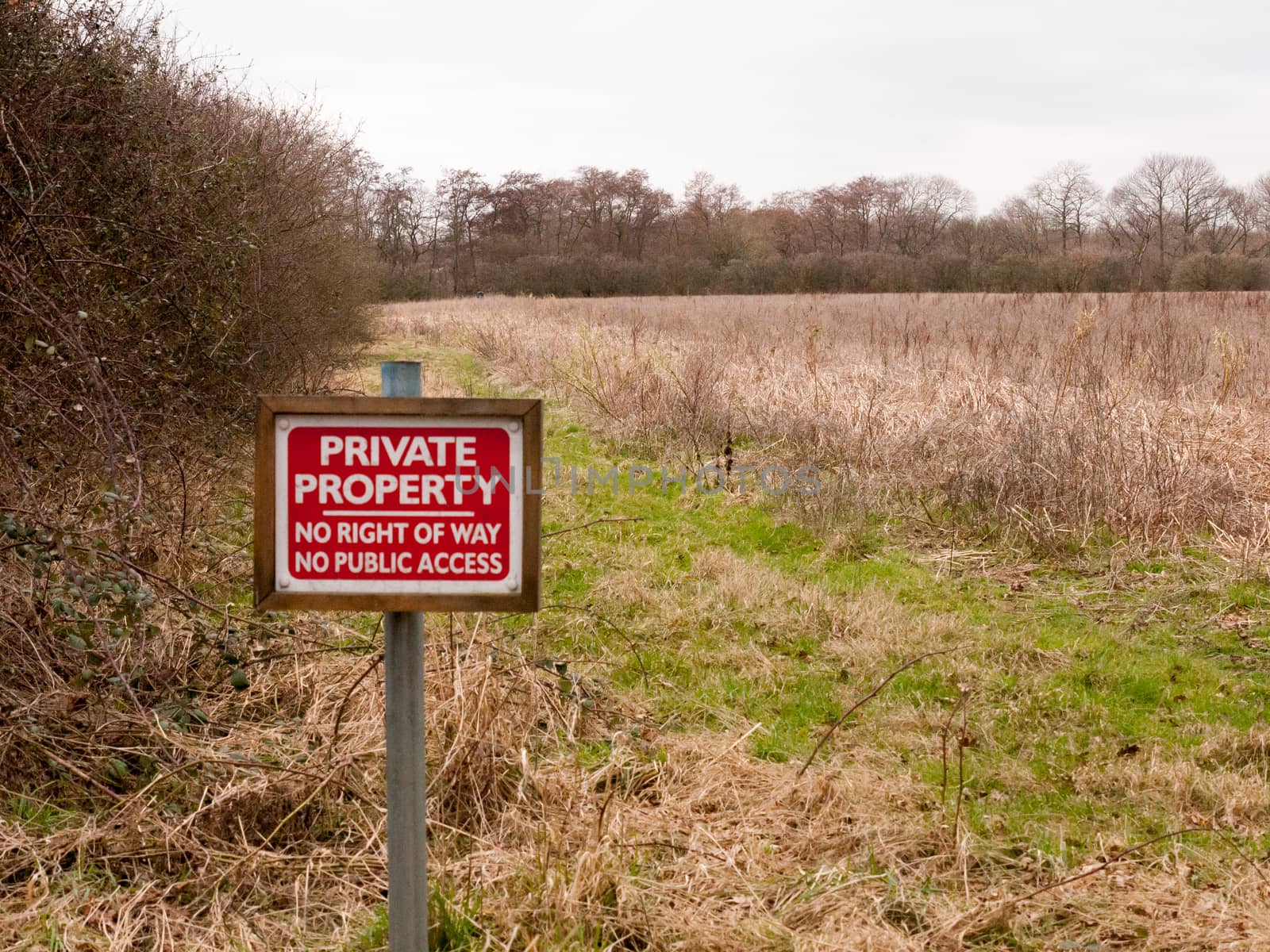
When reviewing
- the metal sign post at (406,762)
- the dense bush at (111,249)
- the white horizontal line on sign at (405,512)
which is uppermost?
the dense bush at (111,249)

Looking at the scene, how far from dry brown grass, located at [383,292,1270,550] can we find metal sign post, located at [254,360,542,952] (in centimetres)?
561

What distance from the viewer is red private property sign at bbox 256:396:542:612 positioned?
1809 millimetres

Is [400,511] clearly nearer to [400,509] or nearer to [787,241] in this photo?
[400,509]

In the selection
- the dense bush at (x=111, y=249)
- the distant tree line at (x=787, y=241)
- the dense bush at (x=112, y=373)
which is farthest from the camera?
the distant tree line at (x=787, y=241)

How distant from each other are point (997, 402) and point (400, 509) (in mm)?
7892

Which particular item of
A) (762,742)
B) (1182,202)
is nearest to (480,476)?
(762,742)

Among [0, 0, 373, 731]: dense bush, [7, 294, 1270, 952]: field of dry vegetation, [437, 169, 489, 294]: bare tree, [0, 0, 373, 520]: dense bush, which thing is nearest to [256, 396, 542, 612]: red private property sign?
[7, 294, 1270, 952]: field of dry vegetation

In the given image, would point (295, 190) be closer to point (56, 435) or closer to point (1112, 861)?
point (56, 435)

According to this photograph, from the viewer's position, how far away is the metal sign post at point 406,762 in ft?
6.20

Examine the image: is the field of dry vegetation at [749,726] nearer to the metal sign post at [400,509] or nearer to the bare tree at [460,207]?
the metal sign post at [400,509]

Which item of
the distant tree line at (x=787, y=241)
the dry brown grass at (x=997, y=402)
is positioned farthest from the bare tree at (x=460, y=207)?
the dry brown grass at (x=997, y=402)

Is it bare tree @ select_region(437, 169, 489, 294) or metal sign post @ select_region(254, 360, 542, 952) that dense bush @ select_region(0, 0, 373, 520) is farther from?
bare tree @ select_region(437, 169, 489, 294)

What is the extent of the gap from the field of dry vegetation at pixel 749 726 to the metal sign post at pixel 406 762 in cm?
46

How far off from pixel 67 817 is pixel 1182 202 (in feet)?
148
